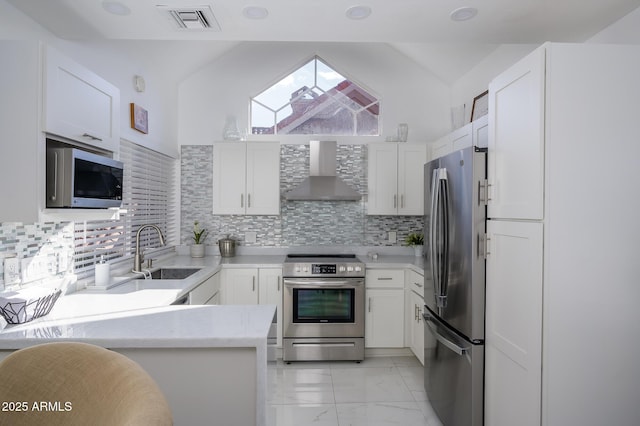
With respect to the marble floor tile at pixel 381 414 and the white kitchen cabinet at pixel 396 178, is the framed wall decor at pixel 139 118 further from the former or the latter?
the marble floor tile at pixel 381 414

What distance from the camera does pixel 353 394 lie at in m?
2.94

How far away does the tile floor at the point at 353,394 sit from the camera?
259 cm

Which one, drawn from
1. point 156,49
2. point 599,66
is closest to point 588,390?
point 599,66

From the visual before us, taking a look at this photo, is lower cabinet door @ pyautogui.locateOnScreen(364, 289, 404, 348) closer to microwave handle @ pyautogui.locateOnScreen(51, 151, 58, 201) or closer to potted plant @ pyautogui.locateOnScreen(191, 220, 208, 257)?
potted plant @ pyautogui.locateOnScreen(191, 220, 208, 257)

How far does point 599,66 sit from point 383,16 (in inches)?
42.7

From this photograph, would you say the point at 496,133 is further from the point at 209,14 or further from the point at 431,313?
the point at 209,14

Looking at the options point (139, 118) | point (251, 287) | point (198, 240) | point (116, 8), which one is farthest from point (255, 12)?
point (198, 240)

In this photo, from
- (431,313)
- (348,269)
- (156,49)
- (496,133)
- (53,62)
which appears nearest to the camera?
(53,62)

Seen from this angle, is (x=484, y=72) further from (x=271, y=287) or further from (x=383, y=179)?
(x=271, y=287)

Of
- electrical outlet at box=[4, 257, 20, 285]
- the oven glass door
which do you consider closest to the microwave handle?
electrical outlet at box=[4, 257, 20, 285]

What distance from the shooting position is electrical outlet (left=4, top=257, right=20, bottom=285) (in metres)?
1.85

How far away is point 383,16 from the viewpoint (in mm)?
2082

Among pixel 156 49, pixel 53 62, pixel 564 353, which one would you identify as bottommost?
pixel 564 353

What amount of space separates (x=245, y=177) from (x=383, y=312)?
196 centimetres
